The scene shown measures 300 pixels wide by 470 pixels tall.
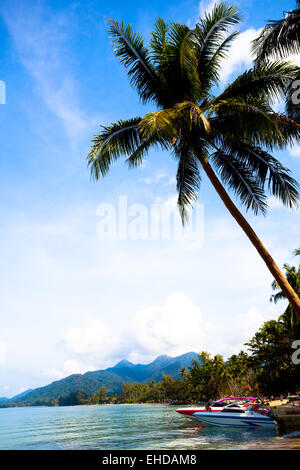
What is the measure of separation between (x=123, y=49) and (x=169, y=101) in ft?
7.14

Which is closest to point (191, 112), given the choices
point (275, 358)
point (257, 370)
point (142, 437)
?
point (142, 437)

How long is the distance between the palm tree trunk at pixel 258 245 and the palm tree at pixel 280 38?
371cm

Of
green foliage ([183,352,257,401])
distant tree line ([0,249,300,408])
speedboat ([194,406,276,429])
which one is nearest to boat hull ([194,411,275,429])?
speedboat ([194,406,276,429])

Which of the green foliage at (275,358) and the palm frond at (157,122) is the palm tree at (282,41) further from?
the green foliage at (275,358)

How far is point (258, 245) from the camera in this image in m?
9.31

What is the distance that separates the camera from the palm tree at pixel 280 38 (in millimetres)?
9508

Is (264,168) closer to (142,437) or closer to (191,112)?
(191,112)

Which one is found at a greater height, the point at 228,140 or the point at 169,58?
the point at 169,58

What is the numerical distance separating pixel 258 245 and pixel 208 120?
14.1ft

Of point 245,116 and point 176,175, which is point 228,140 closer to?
point 245,116

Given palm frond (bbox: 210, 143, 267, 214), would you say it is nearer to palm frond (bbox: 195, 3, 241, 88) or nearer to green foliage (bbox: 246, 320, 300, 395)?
palm frond (bbox: 195, 3, 241, 88)

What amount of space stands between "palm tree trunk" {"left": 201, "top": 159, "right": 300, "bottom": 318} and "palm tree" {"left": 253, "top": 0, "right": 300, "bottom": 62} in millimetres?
3710
